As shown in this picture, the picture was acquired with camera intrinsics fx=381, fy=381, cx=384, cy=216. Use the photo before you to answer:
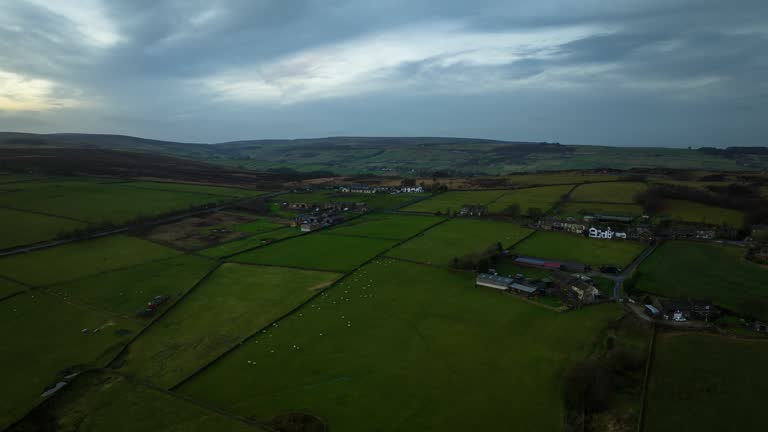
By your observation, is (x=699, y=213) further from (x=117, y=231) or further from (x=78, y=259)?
(x=117, y=231)

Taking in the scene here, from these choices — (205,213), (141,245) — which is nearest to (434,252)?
(141,245)

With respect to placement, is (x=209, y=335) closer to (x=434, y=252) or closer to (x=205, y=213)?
(x=434, y=252)

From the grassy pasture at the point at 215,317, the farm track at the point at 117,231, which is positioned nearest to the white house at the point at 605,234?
the grassy pasture at the point at 215,317

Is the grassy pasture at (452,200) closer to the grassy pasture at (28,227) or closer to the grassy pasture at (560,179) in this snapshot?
the grassy pasture at (560,179)

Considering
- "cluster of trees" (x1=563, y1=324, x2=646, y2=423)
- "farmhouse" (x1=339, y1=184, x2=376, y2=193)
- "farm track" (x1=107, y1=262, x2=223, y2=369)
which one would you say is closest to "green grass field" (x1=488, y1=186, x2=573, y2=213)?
"farmhouse" (x1=339, y1=184, x2=376, y2=193)

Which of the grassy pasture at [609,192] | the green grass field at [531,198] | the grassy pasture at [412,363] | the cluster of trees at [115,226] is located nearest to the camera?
the grassy pasture at [412,363]

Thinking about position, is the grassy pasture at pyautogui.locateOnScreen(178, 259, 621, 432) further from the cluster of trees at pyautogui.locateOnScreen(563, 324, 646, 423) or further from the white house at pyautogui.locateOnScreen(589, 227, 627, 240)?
the white house at pyautogui.locateOnScreen(589, 227, 627, 240)

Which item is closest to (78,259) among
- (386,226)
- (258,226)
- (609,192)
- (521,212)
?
(258,226)

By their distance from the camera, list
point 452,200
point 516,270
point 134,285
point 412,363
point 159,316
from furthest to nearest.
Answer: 1. point 452,200
2. point 516,270
3. point 134,285
4. point 159,316
5. point 412,363
